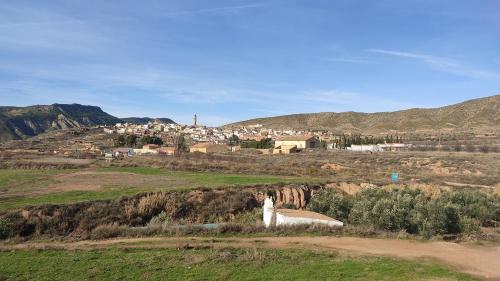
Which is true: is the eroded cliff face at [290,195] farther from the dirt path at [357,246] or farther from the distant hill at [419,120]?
the distant hill at [419,120]

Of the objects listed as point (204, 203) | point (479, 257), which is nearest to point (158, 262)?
point (479, 257)

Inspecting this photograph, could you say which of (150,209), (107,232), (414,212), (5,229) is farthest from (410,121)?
(5,229)

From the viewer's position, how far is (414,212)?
2292cm

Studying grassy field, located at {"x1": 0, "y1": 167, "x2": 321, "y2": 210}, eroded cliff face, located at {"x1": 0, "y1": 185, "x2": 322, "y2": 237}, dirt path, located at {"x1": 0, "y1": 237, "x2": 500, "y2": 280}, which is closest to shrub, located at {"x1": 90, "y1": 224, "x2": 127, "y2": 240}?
dirt path, located at {"x1": 0, "y1": 237, "x2": 500, "y2": 280}

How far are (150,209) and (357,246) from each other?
44.8 feet

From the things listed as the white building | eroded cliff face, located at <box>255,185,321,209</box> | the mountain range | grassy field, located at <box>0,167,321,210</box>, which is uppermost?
the mountain range

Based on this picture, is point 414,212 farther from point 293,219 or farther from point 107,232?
point 107,232

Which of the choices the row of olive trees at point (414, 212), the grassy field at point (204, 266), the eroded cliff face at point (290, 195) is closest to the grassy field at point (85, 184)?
the eroded cliff face at point (290, 195)

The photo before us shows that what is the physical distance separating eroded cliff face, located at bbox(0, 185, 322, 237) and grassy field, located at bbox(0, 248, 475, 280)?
15.3ft

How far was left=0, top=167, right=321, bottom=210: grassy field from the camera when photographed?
27438 mm

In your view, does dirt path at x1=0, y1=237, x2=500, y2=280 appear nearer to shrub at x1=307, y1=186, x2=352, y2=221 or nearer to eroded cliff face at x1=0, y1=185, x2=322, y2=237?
eroded cliff face at x1=0, y1=185, x2=322, y2=237

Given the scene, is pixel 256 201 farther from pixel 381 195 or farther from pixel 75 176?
pixel 75 176

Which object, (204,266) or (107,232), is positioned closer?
(204,266)

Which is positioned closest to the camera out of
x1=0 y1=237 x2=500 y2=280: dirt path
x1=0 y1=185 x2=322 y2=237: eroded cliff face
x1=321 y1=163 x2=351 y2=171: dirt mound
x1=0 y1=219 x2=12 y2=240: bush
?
x1=0 y1=237 x2=500 y2=280: dirt path
